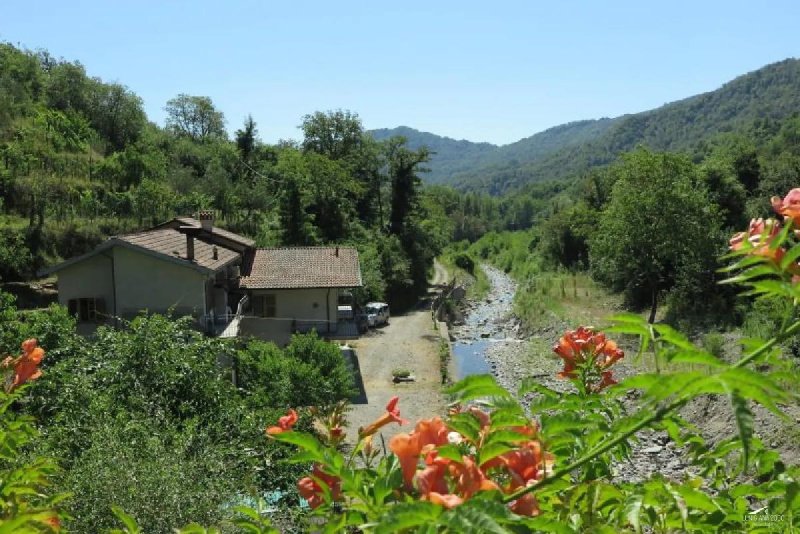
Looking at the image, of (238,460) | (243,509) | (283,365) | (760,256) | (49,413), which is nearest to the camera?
(760,256)

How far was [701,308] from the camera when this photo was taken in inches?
846

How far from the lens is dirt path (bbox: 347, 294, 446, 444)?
1603cm

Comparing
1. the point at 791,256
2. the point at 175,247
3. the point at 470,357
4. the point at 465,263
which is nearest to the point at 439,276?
the point at 465,263

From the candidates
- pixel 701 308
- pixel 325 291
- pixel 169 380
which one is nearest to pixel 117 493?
pixel 169 380

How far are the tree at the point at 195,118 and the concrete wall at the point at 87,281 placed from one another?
49.6 metres

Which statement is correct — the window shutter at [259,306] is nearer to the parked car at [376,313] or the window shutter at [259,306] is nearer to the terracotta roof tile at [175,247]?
the terracotta roof tile at [175,247]

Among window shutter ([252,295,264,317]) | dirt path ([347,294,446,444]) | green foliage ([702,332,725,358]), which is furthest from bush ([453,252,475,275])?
green foliage ([702,332,725,358])

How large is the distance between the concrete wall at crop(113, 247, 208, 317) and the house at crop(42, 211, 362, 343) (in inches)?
0.9

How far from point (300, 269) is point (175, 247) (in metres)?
5.86

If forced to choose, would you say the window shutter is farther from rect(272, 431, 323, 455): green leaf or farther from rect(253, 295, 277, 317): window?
rect(272, 431, 323, 455): green leaf

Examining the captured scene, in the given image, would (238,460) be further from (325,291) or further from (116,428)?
(325,291)

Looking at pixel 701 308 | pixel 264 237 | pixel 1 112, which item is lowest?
pixel 701 308

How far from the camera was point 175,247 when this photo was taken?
1741 centimetres

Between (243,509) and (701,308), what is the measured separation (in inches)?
879
